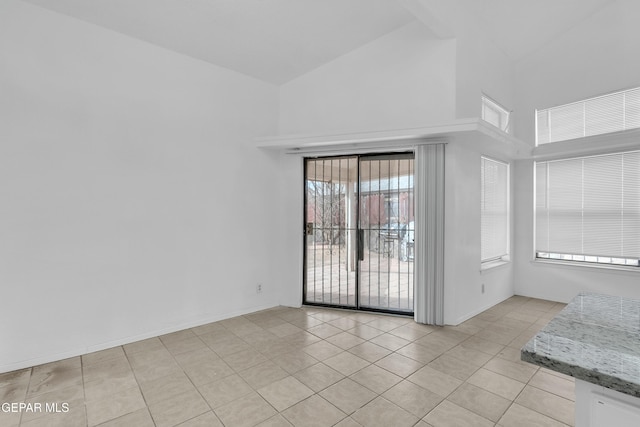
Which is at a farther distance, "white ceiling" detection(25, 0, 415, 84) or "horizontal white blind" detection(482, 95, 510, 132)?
"horizontal white blind" detection(482, 95, 510, 132)

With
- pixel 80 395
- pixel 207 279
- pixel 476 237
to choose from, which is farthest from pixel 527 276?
pixel 80 395

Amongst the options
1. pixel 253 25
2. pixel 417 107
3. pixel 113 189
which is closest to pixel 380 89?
pixel 417 107

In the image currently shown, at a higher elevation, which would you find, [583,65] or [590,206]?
[583,65]

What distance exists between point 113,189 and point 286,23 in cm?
264

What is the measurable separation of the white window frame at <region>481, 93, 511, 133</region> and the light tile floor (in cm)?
302

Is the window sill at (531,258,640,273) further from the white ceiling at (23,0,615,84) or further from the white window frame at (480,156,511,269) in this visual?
the white ceiling at (23,0,615,84)

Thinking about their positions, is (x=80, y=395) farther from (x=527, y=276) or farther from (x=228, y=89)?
(x=527, y=276)

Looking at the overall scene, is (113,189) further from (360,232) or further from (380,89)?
(380,89)

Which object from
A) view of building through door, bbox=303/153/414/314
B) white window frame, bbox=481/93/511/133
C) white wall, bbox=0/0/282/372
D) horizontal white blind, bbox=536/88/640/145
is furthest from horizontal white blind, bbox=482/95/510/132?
white wall, bbox=0/0/282/372

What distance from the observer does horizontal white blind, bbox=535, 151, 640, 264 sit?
4254 mm

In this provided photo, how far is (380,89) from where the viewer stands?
4105 millimetres

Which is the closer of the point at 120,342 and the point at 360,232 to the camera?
the point at 120,342

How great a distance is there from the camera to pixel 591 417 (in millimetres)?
932

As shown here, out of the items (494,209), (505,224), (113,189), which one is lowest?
(505,224)
